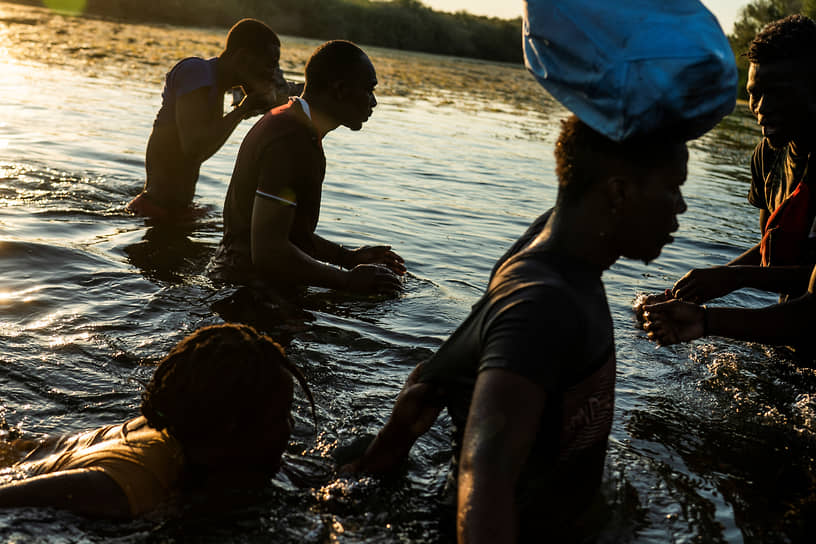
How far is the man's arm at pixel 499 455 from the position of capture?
7.23 feet

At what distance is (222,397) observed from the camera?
295cm

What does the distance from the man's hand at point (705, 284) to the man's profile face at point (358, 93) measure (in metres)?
2.37

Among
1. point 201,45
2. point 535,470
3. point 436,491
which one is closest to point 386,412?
point 436,491

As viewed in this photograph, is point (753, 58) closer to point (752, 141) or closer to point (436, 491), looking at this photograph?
point (436, 491)

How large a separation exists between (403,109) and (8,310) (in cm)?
1583

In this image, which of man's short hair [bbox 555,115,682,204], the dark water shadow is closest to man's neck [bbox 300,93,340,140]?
the dark water shadow

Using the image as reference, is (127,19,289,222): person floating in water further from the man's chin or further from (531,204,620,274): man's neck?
(531,204,620,274): man's neck

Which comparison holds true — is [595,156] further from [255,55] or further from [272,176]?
[255,55]

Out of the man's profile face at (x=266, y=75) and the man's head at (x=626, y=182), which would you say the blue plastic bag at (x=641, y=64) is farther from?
the man's profile face at (x=266, y=75)

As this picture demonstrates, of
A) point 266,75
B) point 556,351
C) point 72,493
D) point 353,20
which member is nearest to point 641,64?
point 556,351

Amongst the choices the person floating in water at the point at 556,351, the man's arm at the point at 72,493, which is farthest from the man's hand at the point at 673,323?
the man's arm at the point at 72,493

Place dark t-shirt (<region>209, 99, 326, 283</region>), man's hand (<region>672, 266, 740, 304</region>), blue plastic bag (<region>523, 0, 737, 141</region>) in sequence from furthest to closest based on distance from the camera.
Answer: dark t-shirt (<region>209, 99, 326, 283</region>) < man's hand (<region>672, 266, 740, 304</region>) < blue plastic bag (<region>523, 0, 737, 141</region>)

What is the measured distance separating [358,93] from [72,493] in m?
3.61

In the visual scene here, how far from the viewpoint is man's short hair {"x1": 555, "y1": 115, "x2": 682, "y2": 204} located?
8.00 feet
